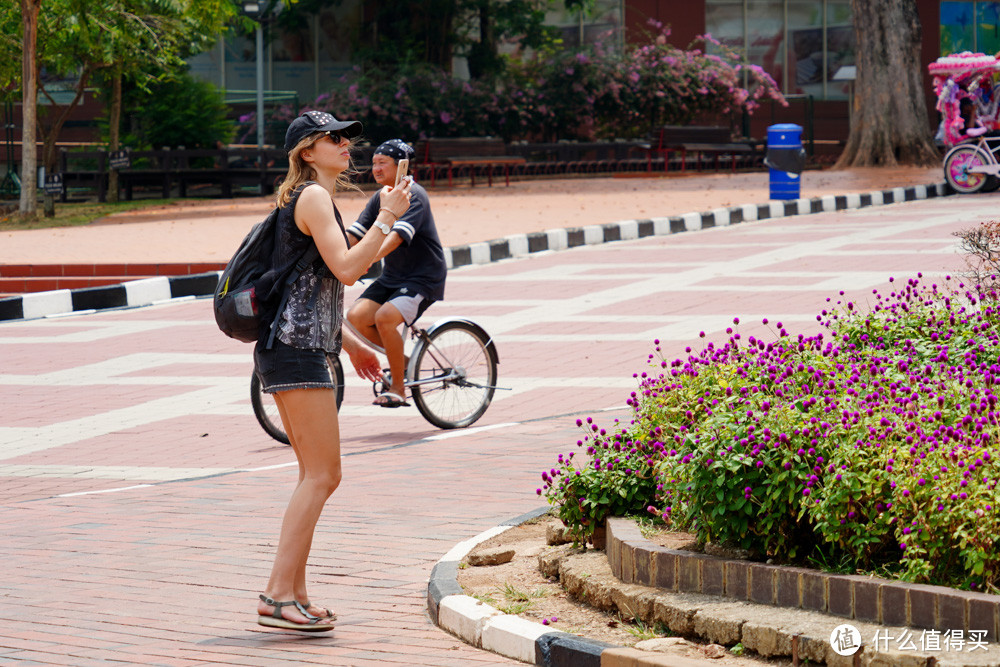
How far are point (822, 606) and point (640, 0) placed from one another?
3742cm

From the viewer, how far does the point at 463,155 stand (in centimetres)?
2973

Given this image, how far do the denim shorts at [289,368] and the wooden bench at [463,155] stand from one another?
24305mm

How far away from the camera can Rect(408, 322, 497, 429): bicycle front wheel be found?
8.95 meters

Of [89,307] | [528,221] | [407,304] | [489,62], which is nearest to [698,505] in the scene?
[407,304]

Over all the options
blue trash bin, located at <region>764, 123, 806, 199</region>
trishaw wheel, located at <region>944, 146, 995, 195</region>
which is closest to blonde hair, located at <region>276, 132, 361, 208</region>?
blue trash bin, located at <region>764, 123, 806, 199</region>

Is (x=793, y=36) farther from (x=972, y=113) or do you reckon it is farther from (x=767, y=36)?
(x=972, y=113)

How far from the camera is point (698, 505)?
471 centimetres

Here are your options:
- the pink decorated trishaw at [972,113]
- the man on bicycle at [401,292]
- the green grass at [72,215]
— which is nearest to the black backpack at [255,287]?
the man on bicycle at [401,292]

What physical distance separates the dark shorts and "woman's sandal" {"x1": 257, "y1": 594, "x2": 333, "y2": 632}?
12.5 ft

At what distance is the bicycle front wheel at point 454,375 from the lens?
8.95m

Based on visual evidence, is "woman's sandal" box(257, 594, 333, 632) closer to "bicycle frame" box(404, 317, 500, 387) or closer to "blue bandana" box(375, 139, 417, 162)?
"blue bandana" box(375, 139, 417, 162)

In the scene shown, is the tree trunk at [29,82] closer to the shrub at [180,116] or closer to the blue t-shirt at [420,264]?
the shrub at [180,116]

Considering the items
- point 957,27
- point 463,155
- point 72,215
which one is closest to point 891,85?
point 463,155

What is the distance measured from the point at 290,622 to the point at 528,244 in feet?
46.7
